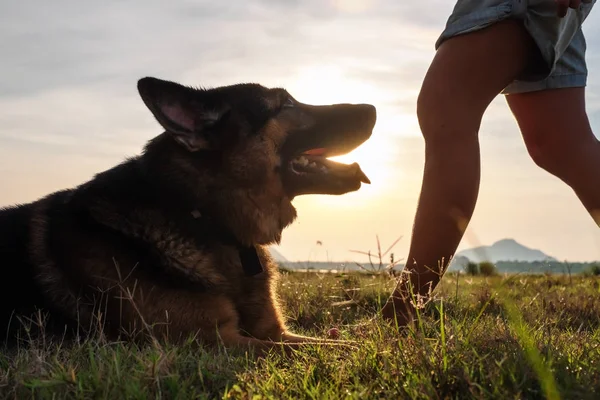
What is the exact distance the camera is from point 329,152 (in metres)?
4.59

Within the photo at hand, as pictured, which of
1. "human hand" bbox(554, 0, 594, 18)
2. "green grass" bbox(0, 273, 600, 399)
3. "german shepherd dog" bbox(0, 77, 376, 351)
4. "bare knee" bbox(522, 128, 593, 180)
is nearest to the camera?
"green grass" bbox(0, 273, 600, 399)

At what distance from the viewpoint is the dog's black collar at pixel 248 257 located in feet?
12.6

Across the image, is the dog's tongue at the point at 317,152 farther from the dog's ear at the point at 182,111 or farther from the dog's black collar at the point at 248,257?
the dog's black collar at the point at 248,257

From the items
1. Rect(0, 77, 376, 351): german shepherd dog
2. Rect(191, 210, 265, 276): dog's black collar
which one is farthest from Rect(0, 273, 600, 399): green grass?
Rect(191, 210, 265, 276): dog's black collar

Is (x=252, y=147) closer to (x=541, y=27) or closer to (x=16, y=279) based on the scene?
(x=16, y=279)

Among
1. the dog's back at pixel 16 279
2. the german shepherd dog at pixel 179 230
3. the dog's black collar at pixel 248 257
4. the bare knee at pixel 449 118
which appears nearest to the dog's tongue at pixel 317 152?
the german shepherd dog at pixel 179 230

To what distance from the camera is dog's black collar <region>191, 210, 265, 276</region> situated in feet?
12.6

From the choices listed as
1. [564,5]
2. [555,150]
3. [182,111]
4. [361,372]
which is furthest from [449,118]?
[361,372]

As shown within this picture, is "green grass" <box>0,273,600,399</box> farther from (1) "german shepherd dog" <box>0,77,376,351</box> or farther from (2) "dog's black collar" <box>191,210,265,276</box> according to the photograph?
(2) "dog's black collar" <box>191,210,265,276</box>

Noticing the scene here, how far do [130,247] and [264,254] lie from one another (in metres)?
1.03

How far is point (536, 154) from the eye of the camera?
13.8 feet

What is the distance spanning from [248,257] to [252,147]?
71cm

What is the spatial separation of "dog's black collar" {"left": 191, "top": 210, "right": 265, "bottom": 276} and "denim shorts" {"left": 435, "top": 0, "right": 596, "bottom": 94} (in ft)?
5.56

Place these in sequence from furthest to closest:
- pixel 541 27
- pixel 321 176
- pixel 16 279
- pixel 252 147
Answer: pixel 321 176 → pixel 252 147 → pixel 16 279 → pixel 541 27
